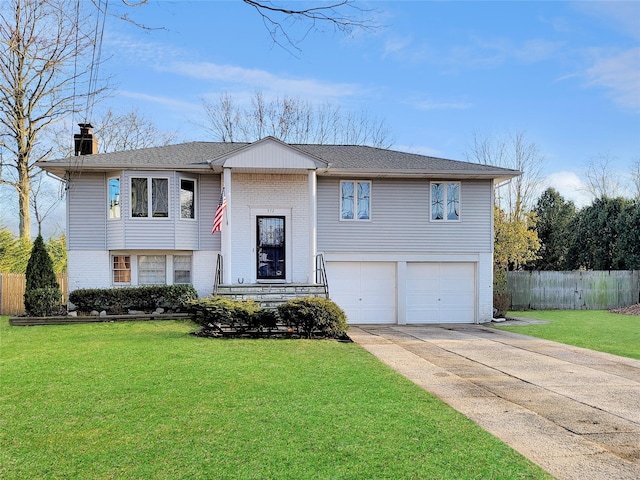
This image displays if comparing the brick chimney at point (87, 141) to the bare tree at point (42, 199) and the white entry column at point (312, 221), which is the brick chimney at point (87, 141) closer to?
the white entry column at point (312, 221)

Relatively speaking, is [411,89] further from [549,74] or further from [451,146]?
[451,146]

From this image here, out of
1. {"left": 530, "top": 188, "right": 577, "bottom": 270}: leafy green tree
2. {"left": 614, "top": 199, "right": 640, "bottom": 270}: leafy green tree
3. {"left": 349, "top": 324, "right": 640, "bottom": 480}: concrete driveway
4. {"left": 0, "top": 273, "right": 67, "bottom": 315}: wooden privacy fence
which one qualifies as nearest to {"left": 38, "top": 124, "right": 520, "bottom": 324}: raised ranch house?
{"left": 0, "top": 273, "right": 67, "bottom": 315}: wooden privacy fence

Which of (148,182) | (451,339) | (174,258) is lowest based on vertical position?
(451,339)

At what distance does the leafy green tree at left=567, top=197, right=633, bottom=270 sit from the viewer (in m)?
26.3

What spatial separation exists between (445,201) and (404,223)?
170 cm

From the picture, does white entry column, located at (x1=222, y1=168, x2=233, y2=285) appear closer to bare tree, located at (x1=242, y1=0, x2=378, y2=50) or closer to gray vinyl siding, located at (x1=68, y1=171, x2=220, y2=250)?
gray vinyl siding, located at (x1=68, y1=171, x2=220, y2=250)

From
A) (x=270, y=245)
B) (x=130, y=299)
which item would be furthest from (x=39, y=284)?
(x=270, y=245)

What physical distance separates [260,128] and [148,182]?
15840 mm

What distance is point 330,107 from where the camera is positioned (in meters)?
31.0

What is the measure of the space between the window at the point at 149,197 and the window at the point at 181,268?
159 centimetres

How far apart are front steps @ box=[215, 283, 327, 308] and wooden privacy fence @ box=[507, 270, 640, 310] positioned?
39.1 feet

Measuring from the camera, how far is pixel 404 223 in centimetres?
1706

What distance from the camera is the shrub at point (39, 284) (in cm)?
1484

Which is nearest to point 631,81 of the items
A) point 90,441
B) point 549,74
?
point 549,74
